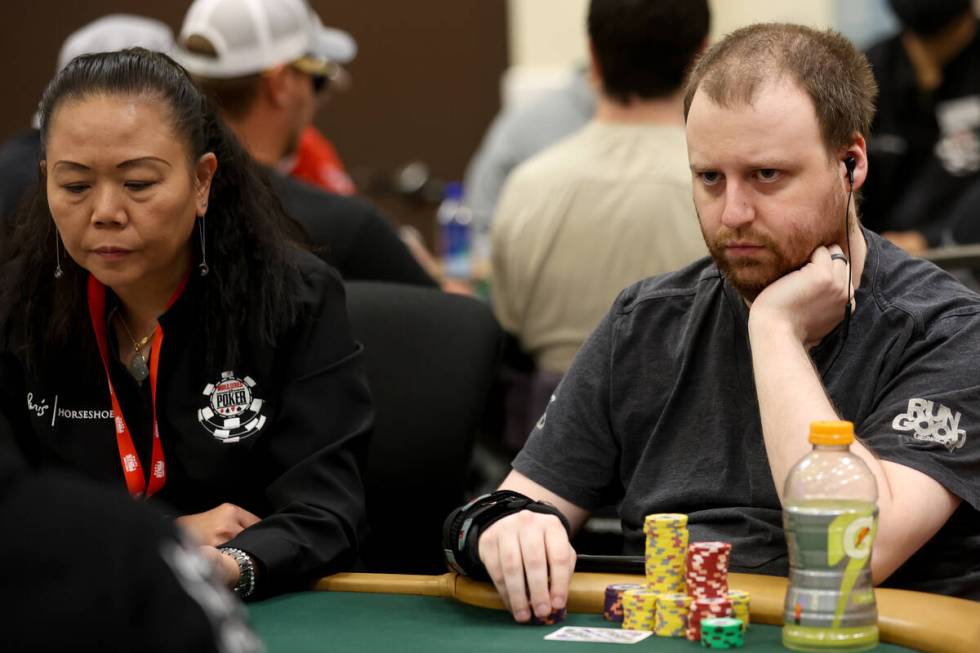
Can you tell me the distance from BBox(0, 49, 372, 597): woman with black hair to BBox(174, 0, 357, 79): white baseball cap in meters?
1.49

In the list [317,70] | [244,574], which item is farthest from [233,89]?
[244,574]

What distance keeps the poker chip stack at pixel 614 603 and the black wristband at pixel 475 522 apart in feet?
0.66

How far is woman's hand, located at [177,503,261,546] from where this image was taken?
222 centimetres

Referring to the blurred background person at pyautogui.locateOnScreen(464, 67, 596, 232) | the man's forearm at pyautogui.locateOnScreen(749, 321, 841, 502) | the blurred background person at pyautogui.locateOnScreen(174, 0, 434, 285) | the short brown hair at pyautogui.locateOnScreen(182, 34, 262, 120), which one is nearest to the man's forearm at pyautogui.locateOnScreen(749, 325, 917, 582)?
the man's forearm at pyautogui.locateOnScreen(749, 321, 841, 502)

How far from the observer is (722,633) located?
1605mm

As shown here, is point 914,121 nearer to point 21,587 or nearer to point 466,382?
point 466,382

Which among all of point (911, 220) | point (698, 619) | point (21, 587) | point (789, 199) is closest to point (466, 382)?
point (789, 199)

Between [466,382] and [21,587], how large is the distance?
201 centimetres

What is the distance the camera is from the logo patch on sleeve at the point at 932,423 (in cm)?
193

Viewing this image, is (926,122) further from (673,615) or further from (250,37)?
(673,615)

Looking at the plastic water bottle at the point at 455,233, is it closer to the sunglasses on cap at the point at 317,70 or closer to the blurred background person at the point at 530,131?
the blurred background person at the point at 530,131

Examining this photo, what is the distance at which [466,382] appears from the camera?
116 inches

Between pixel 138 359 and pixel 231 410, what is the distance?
0.61 feet

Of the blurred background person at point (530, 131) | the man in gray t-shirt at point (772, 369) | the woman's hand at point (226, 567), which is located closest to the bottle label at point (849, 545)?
the man in gray t-shirt at point (772, 369)
